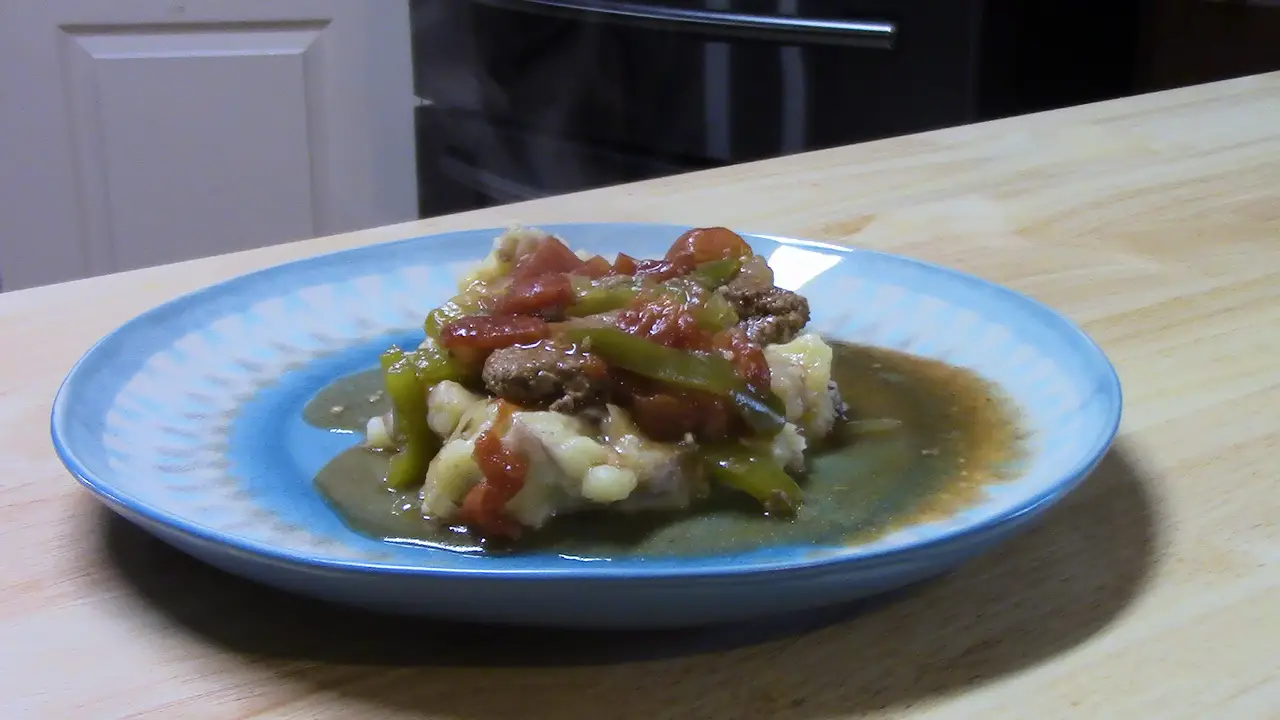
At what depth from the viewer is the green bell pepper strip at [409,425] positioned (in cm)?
73

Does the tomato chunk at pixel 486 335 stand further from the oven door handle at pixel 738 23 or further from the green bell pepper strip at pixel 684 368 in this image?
the oven door handle at pixel 738 23

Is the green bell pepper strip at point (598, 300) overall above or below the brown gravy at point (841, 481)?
above

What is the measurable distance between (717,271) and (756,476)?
23 centimetres

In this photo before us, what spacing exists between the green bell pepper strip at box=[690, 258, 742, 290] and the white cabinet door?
2.59 metres

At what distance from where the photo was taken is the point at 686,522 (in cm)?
68

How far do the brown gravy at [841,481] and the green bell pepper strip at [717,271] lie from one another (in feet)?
0.38

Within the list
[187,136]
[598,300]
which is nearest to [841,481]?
[598,300]

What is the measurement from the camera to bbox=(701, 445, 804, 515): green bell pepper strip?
→ 0.69 metres

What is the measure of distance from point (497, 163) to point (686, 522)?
2.52 m

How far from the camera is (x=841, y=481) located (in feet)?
2.42

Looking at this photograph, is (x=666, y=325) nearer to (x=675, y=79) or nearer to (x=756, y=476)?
(x=756, y=476)

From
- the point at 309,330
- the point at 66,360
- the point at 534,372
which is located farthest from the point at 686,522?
the point at 66,360

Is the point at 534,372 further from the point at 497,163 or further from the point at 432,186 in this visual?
the point at 432,186

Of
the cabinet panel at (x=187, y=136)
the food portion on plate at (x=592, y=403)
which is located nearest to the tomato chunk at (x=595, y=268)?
the food portion on plate at (x=592, y=403)
